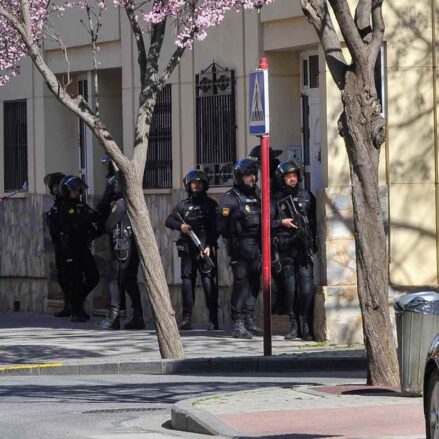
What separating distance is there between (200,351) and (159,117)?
5.40 metres

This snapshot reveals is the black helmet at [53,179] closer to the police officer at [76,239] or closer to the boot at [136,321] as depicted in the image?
the police officer at [76,239]

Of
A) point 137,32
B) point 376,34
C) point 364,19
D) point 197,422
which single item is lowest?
point 197,422

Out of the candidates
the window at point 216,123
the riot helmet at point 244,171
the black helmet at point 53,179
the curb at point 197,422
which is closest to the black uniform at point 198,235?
the window at point 216,123

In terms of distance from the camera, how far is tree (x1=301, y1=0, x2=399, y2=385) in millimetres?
12852

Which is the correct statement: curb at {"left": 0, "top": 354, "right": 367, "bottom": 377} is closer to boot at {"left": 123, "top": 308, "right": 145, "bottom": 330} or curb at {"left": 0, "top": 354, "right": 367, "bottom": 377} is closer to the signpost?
the signpost

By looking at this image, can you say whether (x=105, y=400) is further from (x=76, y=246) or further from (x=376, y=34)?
(x=76, y=246)

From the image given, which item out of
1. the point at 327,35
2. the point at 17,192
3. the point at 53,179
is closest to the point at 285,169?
the point at 53,179

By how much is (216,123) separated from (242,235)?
252cm

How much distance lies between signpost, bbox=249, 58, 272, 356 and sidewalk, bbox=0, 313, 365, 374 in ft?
2.01

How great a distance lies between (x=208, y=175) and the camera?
21.0 m

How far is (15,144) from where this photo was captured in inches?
991

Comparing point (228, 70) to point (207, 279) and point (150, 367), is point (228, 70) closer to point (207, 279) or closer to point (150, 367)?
point (207, 279)

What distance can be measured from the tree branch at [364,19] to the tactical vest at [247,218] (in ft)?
19.5

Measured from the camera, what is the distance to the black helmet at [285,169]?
18.5 meters
